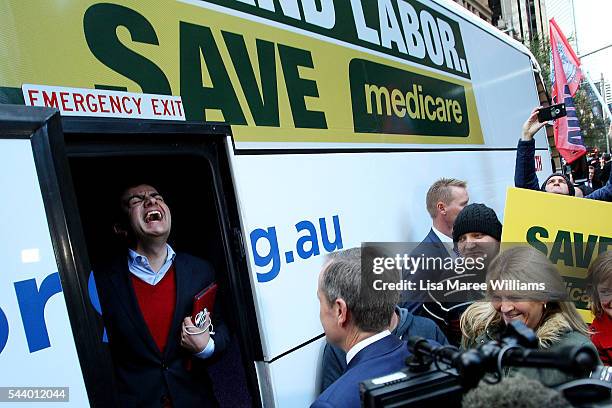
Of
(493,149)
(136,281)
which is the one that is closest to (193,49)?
(136,281)

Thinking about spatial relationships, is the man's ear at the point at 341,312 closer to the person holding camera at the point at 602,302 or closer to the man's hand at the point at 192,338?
the man's hand at the point at 192,338

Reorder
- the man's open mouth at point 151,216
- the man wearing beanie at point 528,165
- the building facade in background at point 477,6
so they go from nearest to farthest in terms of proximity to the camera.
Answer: the man's open mouth at point 151,216 < the man wearing beanie at point 528,165 < the building facade in background at point 477,6

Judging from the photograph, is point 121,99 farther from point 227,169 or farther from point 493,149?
point 493,149

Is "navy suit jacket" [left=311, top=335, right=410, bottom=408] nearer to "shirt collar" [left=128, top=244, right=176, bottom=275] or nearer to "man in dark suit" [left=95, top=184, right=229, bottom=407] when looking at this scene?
"man in dark suit" [left=95, top=184, right=229, bottom=407]

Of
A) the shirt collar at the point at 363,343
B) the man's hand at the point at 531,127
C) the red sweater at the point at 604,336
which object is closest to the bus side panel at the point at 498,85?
the man's hand at the point at 531,127

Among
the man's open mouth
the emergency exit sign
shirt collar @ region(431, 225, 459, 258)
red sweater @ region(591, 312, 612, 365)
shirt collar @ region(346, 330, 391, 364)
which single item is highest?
the emergency exit sign

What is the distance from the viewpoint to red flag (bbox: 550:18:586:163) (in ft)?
22.7

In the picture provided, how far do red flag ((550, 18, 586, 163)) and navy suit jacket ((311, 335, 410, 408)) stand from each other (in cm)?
614

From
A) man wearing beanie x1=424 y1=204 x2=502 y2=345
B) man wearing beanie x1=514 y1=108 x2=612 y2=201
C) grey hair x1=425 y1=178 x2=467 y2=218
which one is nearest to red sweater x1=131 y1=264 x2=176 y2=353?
man wearing beanie x1=424 y1=204 x2=502 y2=345

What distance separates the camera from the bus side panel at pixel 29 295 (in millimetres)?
1277

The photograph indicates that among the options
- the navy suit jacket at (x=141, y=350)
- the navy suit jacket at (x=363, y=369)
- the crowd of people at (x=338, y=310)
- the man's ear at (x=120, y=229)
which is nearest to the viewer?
the navy suit jacket at (x=363, y=369)

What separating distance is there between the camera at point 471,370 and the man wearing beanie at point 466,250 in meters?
1.16

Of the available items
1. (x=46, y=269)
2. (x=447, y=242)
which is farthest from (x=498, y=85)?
(x=46, y=269)

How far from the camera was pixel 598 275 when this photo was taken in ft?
7.55
